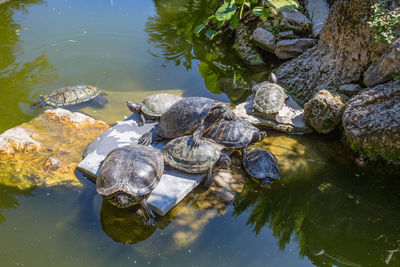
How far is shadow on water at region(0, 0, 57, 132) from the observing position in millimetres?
5755

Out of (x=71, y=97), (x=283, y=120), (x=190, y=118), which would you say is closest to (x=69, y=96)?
(x=71, y=97)

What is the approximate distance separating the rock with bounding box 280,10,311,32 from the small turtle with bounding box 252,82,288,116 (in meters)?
2.39

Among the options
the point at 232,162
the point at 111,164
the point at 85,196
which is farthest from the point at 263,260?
the point at 85,196

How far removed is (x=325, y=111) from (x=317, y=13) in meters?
3.60

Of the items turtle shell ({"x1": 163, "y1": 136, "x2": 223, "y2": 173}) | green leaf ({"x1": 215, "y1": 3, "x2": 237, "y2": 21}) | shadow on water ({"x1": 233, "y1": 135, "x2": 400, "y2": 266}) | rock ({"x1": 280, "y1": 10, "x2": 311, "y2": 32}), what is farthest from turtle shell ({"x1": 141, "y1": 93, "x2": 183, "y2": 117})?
rock ({"x1": 280, "y1": 10, "x2": 311, "y2": 32})

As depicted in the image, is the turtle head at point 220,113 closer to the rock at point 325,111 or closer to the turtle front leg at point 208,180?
the turtle front leg at point 208,180

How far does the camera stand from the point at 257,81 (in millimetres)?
7246

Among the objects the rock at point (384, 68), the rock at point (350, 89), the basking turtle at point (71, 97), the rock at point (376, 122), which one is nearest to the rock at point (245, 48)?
the rock at point (350, 89)

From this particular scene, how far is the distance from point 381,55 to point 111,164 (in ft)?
16.2

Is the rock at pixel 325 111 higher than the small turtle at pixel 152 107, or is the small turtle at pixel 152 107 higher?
the rock at pixel 325 111

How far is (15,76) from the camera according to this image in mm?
6801

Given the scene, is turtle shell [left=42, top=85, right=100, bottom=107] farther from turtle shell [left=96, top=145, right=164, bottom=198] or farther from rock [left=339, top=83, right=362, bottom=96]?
rock [left=339, top=83, right=362, bottom=96]

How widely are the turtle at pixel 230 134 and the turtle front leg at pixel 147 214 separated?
1.52m

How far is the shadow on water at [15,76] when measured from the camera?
Result: 227 inches
